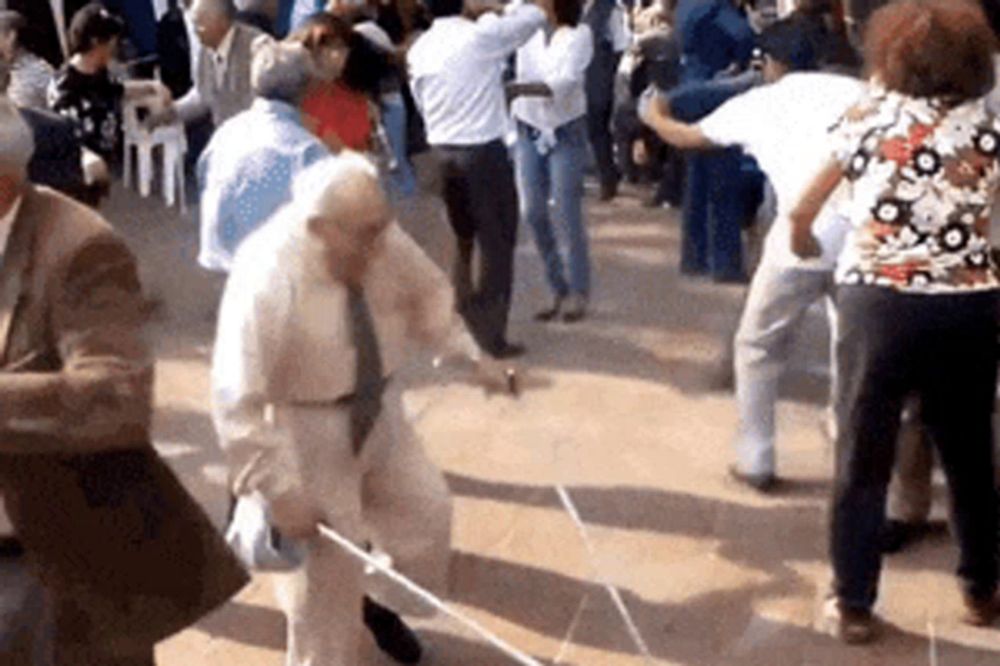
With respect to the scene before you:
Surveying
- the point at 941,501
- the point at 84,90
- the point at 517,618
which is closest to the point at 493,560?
the point at 517,618

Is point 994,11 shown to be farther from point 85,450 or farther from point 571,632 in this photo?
point 85,450

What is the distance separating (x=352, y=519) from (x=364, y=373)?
1.25 ft

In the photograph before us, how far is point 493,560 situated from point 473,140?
2535 millimetres

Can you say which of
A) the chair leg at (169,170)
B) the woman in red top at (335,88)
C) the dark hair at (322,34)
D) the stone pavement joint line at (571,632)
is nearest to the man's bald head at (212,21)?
the woman in red top at (335,88)

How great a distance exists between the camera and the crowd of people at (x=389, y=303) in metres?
4.05

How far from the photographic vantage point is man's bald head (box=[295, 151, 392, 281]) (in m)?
4.93

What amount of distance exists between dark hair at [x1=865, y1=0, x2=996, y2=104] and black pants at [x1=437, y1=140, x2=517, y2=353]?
339cm

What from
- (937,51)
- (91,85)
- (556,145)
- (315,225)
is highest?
(937,51)

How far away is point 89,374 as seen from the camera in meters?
3.86

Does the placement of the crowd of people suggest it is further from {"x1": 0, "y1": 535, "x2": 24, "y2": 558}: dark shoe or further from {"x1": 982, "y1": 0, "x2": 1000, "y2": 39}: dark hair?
{"x1": 982, "y1": 0, "x2": 1000, "y2": 39}: dark hair

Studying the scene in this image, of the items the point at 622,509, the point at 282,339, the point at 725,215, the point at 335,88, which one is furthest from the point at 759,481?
the point at 725,215

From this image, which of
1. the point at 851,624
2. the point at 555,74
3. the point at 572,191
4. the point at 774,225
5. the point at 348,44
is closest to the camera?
the point at 851,624

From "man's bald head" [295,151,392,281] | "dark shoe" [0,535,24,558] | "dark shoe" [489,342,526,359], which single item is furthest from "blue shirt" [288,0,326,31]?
"dark shoe" [0,535,24,558]

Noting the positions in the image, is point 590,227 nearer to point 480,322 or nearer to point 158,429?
point 480,322
